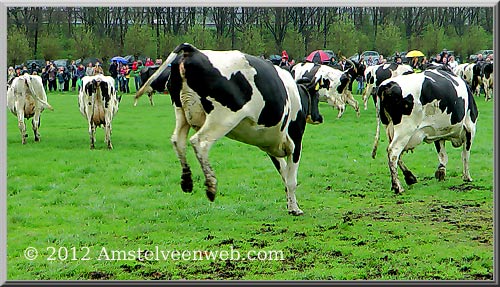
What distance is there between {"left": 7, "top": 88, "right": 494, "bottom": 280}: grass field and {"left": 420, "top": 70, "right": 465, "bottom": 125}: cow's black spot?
1.19 m

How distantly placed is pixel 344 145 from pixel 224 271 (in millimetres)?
7562

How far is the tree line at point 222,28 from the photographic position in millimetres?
9211

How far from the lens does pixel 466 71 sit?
16422mm

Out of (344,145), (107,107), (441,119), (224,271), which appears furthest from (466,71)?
(224,271)

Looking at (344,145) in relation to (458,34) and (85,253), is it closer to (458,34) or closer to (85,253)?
(458,34)

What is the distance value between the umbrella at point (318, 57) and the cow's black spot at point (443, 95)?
1728 mm

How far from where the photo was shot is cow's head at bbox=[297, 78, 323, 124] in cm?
1048

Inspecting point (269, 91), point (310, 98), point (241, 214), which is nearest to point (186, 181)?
point (269, 91)

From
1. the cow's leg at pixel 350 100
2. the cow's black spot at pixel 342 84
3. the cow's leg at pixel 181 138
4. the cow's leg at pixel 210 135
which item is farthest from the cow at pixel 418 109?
the cow's black spot at pixel 342 84

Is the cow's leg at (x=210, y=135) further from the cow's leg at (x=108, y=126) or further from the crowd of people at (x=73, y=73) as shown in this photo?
the cow's leg at (x=108, y=126)

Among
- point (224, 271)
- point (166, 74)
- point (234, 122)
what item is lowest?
point (224, 271)

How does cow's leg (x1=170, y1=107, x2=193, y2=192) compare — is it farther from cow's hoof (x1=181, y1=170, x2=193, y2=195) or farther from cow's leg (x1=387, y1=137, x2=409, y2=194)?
cow's leg (x1=387, y1=137, x2=409, y2=194)

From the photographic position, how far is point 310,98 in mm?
10961

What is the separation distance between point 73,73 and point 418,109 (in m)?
5.56
